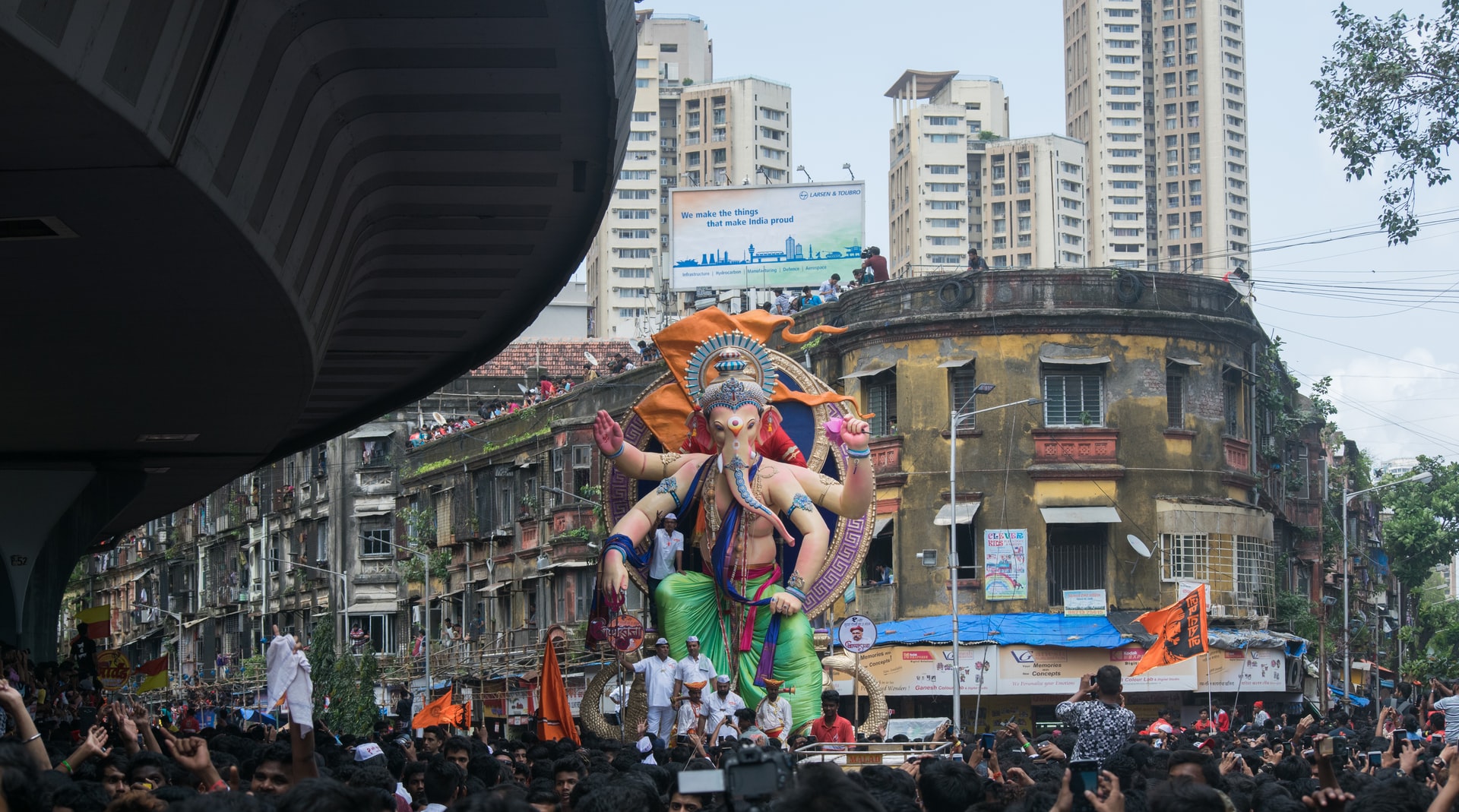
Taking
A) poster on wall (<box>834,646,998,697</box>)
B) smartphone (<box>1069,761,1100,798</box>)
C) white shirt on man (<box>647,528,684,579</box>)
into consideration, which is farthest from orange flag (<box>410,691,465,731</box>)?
smartphone (<box>1069,761,1100,798</box>)

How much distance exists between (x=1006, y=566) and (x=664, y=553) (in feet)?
61.3

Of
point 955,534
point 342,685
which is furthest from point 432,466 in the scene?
point 955,534

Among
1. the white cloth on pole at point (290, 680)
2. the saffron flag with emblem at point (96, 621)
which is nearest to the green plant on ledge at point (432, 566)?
the saffron flag with emblem at point (96, 621)

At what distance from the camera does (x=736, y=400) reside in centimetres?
2106

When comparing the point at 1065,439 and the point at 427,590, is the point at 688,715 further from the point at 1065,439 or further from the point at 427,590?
the point at 427,590

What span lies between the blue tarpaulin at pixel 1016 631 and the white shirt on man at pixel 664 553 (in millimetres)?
17000

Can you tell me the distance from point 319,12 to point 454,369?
10.7 metres

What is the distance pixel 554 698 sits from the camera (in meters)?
22.1

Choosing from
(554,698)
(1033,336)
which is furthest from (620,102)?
(1033,336)

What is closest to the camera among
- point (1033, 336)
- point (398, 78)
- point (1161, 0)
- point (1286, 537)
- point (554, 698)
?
point (398, 78)

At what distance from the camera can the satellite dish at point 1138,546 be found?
127ft

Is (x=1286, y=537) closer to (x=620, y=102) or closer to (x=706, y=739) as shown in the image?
(x=706, y=739)

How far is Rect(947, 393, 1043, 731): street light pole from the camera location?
114 feet

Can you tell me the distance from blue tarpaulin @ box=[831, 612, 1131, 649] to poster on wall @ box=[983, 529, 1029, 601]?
0.47 m
